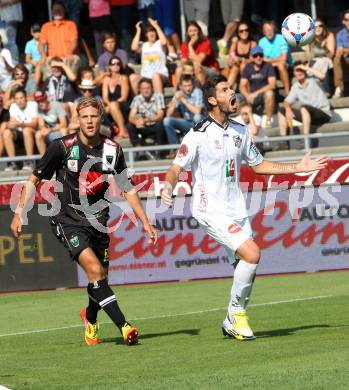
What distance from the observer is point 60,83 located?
2247cm

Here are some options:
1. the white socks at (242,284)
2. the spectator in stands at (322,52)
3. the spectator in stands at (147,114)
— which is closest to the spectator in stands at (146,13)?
the spectator in stands at (147,114)

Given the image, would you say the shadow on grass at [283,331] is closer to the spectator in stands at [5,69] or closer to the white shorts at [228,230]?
the white shorts at [228,230]

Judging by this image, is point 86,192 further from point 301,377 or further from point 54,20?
point 54,20

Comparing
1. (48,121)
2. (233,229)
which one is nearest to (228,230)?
(233,229)

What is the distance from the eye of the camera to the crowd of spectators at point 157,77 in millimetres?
21375

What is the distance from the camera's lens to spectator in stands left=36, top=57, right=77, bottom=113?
2242cm

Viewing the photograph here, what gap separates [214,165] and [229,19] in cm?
1455

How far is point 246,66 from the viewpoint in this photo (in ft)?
71.7

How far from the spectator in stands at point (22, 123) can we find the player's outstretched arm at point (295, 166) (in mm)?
11561

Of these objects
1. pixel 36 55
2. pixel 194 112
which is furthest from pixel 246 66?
pixel 36 55

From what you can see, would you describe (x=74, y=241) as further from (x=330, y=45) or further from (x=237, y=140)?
(x=330, y=45)

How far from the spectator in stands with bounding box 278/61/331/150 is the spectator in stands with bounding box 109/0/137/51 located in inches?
181

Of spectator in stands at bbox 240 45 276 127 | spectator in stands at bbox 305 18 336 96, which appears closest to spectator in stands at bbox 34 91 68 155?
spectator in stands at bbox 240 45 276 127

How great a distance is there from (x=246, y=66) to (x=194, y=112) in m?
1.57
